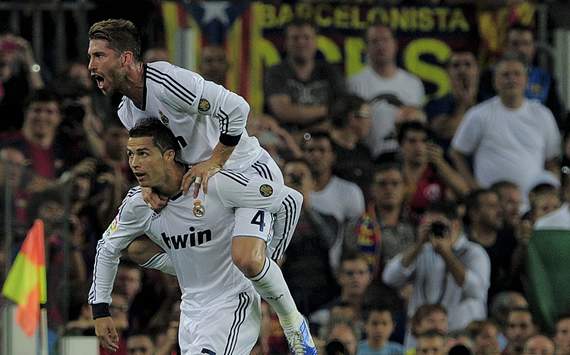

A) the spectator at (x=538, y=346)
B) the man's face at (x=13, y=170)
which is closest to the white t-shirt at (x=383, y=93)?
the spectator at (x=538, y=346)

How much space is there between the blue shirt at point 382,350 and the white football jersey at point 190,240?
3.00 m

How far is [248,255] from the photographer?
31.3ft

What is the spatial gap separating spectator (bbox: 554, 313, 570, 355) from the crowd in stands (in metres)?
0.01

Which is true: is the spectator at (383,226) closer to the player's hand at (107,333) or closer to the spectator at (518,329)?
the spectator at (518,329)

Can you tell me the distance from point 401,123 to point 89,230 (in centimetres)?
270

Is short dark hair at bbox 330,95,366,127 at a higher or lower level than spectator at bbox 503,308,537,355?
higher

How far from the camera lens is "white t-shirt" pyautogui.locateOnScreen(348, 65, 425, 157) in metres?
14.3

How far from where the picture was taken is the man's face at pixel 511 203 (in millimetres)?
13961

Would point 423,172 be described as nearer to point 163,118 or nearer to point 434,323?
point 434,323

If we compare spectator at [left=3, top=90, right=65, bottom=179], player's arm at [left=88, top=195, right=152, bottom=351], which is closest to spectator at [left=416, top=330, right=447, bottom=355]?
spectator at [left=3, top=90, right=65, bottom=179]

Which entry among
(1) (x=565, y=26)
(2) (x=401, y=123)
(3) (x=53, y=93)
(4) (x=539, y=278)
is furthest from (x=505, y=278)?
(3) (x=53, y=93)

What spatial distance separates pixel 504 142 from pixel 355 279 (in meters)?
2.01

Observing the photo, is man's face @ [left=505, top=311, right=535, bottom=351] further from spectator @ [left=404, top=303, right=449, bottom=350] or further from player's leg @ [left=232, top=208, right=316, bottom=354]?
player's leg @ [left=232, top=208, right=316, bottom=354]

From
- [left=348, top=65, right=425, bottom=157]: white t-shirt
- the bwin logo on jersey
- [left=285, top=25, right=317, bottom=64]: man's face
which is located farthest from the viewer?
[left=348, top=65, right=425, bottom=157]: white t-shirt
